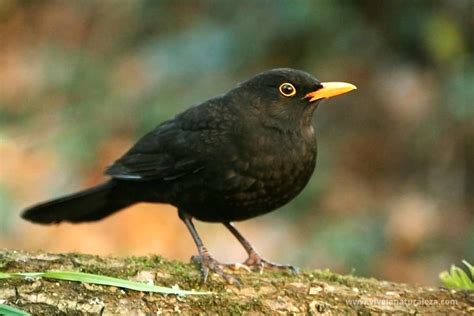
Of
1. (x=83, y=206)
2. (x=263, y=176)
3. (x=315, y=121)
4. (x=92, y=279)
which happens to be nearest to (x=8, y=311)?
(x=92, y=279)

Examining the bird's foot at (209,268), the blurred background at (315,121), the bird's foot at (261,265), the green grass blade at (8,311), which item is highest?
the blurred background at (315,121)

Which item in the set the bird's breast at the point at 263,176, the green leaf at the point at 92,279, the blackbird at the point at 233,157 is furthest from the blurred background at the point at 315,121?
the green leaf at the point at 92,279

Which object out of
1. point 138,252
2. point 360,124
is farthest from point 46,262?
point 360,124

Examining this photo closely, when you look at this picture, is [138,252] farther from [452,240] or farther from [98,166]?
[452,240]

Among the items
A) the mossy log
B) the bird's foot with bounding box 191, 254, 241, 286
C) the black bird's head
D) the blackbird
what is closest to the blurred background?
the blackbird

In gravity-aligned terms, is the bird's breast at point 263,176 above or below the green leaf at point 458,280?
above

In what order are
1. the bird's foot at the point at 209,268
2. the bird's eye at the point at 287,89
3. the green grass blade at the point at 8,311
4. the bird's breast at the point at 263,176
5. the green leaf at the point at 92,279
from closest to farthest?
the green grass blade at the point at 8,311 < the green leaf at the point at 92,279 < the bird's foot at the point at 209,268 < the bird's breast at the point at 263,176 < the bird's eye at the point at 287,89

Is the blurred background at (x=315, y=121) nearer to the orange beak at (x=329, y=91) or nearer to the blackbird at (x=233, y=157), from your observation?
the blackbird at (x=233, y=157)

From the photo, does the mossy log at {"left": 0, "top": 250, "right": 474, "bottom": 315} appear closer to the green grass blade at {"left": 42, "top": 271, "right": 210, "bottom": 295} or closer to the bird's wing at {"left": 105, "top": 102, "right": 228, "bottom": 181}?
the green grass blade at {"left": 42, "top": 271, "right": 210, "bottom": 295}
